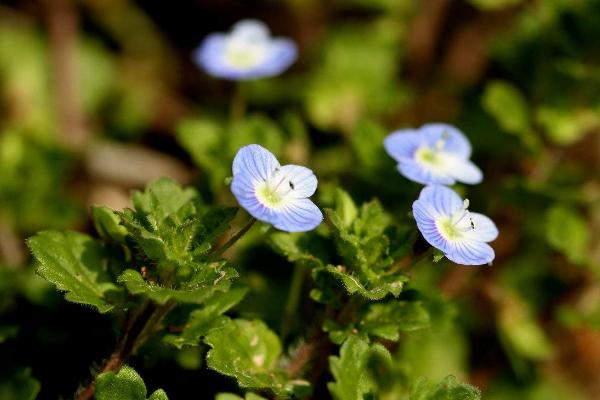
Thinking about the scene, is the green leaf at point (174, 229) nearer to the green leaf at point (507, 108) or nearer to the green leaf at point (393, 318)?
the green leaf at point (393, 318)

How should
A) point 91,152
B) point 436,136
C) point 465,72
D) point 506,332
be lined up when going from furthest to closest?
point 465,72, point 91,152, point 506,332, point 436,136

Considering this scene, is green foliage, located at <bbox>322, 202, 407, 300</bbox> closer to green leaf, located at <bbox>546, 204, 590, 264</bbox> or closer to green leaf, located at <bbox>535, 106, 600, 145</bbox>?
green leaf, located at <bbox>546, 204, 590, 264</bbox>

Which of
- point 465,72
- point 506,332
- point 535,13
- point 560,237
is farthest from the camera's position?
point 465,72

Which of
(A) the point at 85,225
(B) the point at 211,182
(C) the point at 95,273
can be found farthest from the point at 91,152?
(C) the point at 95,273

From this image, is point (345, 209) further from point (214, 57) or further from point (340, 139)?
point (340, 139)

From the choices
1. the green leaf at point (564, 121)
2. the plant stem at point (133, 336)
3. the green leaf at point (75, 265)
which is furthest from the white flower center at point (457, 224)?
the green leaf at point (564, 121)

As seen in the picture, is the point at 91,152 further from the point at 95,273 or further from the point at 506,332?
the point at 506,332

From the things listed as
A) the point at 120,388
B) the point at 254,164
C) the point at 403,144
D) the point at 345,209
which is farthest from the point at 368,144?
the point at 120,388

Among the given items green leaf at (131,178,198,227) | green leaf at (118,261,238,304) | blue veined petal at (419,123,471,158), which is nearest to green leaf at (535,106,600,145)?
blue veined petal at (419,123,471,158)
